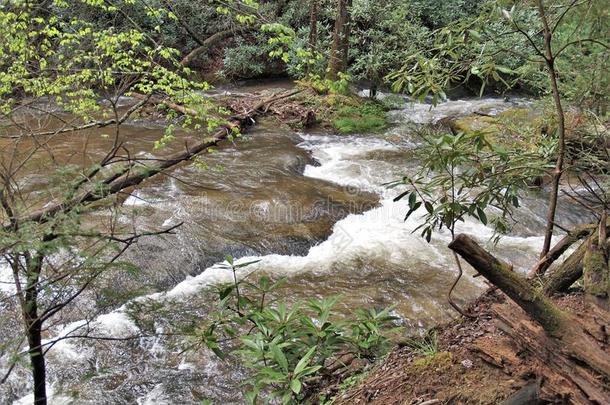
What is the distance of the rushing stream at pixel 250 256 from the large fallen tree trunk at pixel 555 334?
2.13 m

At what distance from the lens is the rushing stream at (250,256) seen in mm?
4109

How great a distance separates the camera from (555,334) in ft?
6.41

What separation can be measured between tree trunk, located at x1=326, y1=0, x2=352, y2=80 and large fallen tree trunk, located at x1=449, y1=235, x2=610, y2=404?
1067 cm

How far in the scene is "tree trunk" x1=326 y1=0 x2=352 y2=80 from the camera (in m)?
11.9

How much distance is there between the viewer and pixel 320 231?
6.64m

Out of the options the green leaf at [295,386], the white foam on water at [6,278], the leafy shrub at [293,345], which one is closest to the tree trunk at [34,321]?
the leafy shrub at [293,345]

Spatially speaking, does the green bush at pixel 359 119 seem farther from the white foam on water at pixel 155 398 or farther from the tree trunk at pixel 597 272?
the tree trunk at pixel 597 272

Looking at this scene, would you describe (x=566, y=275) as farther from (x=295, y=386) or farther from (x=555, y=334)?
(x=295, y=386)

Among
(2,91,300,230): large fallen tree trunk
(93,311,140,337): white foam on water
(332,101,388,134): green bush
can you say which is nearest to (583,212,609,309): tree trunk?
(2,91,300,230): large fallen tree trunk

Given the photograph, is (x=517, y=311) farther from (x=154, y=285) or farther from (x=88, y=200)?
(x=154, y=285)

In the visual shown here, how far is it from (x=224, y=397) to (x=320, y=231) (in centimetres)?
309

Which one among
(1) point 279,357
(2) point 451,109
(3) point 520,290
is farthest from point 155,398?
(2) point 451,109

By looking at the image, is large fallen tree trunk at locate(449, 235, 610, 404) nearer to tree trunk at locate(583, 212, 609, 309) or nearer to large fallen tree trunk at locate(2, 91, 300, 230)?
tree trunk at locate(583, 212, 609, 309)

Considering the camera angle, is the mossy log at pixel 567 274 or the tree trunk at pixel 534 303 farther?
the mossy log at pixel 567 274
